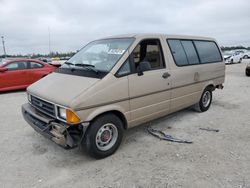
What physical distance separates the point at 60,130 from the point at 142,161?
1.36 meters

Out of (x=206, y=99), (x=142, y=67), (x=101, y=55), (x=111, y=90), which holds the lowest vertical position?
(x=206, y=99)

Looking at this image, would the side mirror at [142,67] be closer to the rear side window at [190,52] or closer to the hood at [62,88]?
the hood at [62,88]

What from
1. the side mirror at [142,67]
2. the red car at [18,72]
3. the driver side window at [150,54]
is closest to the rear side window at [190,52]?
the driver side window at [150,54]

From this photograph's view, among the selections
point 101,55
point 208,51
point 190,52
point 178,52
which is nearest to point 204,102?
point 208,51

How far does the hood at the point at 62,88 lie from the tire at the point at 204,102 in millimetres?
3475

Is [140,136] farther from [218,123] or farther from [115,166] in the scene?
[218,123]

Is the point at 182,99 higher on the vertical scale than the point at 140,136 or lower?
higher

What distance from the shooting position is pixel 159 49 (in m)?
4.18

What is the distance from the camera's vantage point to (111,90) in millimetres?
3256

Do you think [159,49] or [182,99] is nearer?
[159,49]

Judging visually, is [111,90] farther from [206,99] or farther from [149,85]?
[206,99]

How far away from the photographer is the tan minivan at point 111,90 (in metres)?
3.08

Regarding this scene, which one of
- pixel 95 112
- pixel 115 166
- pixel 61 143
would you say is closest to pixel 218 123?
pixel 115 166

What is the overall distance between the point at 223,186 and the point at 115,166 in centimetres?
151
